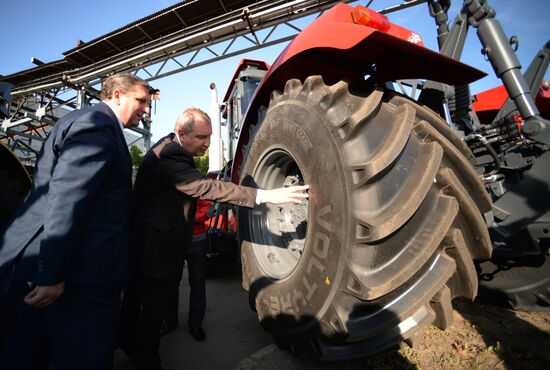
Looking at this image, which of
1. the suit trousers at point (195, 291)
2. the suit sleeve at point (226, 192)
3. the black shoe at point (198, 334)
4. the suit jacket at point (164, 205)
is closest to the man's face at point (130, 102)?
the suit jacket at point (164, 205)

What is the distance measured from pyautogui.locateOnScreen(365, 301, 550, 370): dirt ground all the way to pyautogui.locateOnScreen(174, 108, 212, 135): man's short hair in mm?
1964

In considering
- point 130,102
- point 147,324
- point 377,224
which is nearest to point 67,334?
point 147,324

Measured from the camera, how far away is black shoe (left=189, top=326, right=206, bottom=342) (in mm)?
2287

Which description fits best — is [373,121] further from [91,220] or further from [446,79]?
[91,220]

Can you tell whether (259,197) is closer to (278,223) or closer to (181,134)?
(278,223)

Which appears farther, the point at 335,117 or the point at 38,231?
the point at 38,231

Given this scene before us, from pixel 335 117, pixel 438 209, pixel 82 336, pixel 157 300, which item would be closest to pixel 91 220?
pixel 82 336

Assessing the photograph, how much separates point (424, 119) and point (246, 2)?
23.2 feet

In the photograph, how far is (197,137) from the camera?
2.15 meters

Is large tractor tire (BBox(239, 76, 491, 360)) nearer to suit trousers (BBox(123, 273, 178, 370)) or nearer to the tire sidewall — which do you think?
the tire sidewall

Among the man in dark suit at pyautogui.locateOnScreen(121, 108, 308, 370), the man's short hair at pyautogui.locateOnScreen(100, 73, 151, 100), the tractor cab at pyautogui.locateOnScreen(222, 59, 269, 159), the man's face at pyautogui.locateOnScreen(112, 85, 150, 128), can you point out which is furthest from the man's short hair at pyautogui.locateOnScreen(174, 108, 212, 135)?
the tractor cab at pyautogui.locateOnScreen(222, 59, 269, 159)

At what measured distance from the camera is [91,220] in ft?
4.91

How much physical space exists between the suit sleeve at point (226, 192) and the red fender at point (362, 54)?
79 centimetres

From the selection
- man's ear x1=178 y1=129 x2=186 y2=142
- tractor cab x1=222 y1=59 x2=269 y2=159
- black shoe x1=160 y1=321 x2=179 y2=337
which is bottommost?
black shoe x1=160 y1=321 x2=179 y2=337
